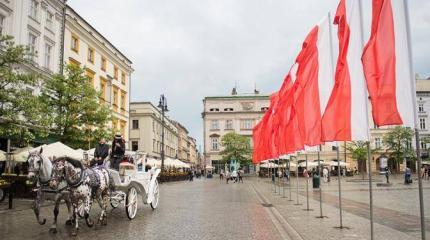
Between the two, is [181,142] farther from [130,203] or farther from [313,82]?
[313,82]

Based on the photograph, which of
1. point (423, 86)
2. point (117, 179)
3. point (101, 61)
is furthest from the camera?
point (423, 86)

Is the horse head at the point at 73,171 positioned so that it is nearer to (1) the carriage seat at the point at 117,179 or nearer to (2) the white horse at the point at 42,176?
(2) the white horse at the point at 42,176

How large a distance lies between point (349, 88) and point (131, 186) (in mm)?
8280

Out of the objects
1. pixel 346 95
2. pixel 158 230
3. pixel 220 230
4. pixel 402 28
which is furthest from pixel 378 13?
pixel 158 230

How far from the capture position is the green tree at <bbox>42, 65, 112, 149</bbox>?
25.0 m

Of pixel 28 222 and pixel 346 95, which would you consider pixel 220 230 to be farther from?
pixel 28 222

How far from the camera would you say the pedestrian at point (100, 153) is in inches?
506

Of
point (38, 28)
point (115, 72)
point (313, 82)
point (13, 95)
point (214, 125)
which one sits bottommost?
point (313, 82)

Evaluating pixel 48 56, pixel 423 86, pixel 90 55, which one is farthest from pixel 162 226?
pixel 423 86

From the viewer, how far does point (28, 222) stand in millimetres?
12680

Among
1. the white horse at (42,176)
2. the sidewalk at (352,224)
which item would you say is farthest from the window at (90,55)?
the white horse at (42,176)

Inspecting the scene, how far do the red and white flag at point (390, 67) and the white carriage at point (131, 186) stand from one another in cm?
830

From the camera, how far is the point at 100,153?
13.0m

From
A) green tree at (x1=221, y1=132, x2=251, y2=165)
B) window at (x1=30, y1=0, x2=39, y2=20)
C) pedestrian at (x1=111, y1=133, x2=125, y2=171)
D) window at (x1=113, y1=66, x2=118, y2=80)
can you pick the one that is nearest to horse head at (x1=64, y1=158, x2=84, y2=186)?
pedestrian at (x1=111, y1=133, x2=125, y2=171)
